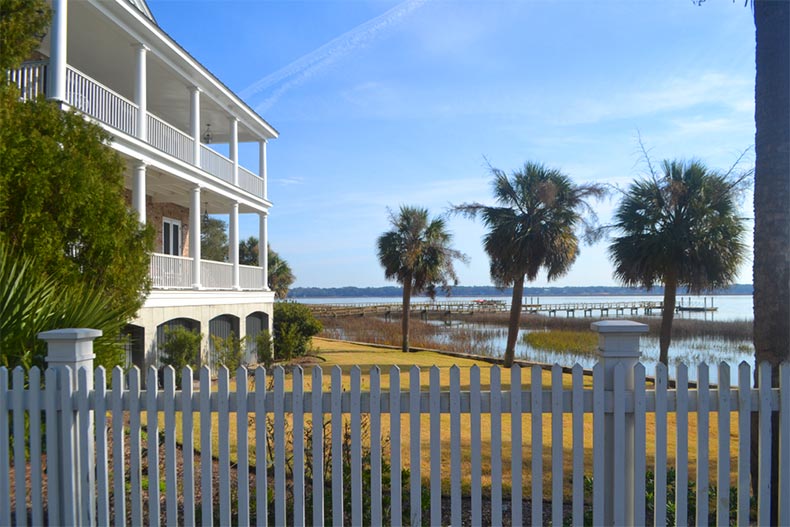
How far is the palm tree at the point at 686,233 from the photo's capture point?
648 inches

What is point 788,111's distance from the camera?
4.94 meters

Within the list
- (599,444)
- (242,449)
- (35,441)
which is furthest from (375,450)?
(35,441)

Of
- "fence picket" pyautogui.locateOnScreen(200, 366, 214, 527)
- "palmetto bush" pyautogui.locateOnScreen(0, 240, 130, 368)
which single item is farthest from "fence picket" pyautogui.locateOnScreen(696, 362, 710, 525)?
"palmetto bush" pyautogui.locateOnScreen(0, 240, 130, 368)

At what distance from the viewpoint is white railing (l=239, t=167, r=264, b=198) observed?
62.6ft

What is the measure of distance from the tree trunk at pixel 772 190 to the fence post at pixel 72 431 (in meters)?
5.08

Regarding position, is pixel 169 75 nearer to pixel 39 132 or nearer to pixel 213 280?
pixel 213 280

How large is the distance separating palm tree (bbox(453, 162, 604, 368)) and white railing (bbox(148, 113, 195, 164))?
10300mm

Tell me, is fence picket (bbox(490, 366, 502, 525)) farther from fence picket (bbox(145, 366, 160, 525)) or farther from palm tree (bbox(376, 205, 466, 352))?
palm tree (bbox(376, 205, 466, 352))

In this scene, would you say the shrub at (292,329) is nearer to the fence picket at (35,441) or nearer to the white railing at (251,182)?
the white railing at (251,182)

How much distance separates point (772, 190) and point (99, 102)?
11.8m

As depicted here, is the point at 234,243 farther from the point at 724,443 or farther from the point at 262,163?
the point at 724,443

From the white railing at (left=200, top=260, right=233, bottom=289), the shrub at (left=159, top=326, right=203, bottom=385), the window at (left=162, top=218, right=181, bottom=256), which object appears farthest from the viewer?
the window at (left=162, top=218, right=181, bottom=256)

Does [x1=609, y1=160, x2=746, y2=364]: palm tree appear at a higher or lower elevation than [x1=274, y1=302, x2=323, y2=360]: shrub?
higher

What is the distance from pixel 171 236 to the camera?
66.2ft
